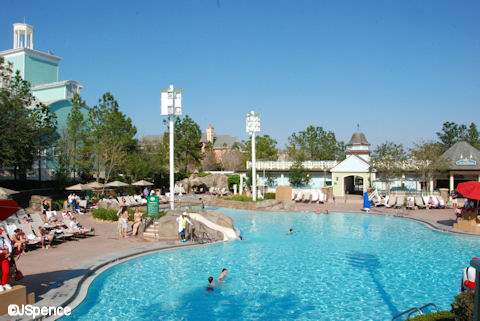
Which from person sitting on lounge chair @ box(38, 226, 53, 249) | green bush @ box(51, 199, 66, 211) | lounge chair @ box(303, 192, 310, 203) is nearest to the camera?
person sitting on lounge chair @ box(38, 226, 53, 249)

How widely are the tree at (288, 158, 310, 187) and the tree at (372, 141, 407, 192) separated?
6542 mm

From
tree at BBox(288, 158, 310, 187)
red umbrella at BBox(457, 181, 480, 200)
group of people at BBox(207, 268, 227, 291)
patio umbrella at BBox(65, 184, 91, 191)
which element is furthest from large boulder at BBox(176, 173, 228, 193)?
group of people at BBox(207, 268, 227, 291)

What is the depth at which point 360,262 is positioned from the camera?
1306 centimetres

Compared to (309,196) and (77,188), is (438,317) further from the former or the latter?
(309,196)

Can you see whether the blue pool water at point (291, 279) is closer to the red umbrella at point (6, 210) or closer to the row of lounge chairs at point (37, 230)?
the red umbrella at point (6, 210)

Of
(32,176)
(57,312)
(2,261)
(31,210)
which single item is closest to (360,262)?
(57,312)

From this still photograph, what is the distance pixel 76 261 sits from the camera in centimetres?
1152

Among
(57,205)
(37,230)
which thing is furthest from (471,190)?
(57,205)

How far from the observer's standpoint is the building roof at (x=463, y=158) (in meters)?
31.2

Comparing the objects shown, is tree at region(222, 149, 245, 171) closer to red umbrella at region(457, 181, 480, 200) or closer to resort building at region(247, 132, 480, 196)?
resort building at region(247, 132, 480, 196)

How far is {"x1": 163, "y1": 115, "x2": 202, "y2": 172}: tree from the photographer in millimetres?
50594

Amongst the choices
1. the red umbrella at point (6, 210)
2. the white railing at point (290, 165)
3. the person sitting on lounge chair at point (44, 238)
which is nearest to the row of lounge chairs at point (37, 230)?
the person sitting on lounge chair at point (44, 238)

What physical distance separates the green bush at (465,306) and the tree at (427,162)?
92.9 ft

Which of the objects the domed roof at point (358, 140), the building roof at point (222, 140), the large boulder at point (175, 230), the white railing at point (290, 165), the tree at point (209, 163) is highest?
the building roof at point (222, 140)
